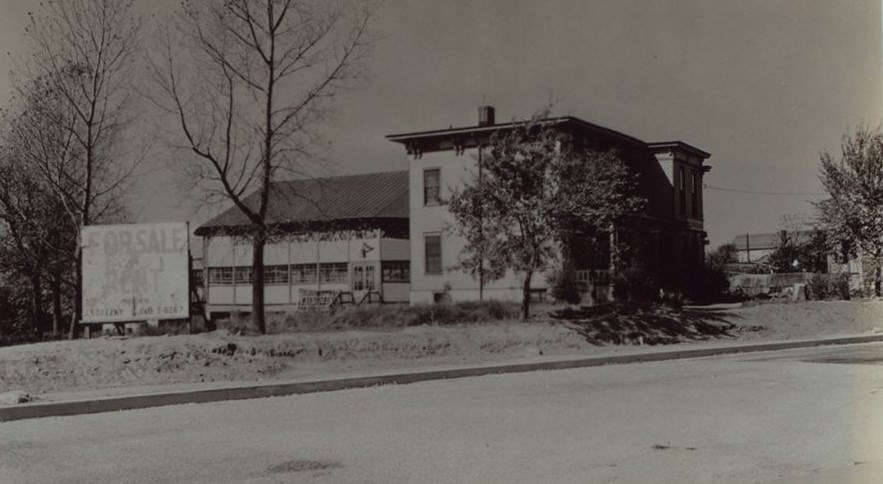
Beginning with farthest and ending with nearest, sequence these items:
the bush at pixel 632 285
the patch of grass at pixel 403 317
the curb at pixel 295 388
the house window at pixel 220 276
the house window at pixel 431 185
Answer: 1. the house window at pixel 220 276
2. the house window at pixel 431 185
3. the bush at pixel 632 285
4. the patch of grass at pixel 403 317
5. the curb at pixel 295 388

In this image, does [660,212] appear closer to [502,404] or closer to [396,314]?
[396,314]

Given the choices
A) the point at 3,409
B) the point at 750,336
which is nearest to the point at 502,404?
the point at 3,409

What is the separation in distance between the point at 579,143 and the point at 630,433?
2453cm

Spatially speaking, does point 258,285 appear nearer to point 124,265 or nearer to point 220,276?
point 124,265

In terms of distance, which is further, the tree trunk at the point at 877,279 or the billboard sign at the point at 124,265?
the tree trunk at the point at 877,279

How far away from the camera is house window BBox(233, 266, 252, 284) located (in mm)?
45406

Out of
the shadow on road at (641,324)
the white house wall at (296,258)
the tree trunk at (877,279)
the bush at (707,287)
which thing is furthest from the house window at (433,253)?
the tree trunk at (877,279)

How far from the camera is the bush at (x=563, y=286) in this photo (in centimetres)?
3131

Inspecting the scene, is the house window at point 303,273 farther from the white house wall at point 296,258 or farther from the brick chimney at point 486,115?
the brick chimney at point 486,115

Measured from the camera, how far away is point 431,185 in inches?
1416

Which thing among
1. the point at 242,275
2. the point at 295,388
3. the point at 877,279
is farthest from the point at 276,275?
the point at 295,388

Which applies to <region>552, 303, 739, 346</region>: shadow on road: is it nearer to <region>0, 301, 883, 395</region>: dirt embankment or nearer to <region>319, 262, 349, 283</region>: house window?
<region>0, 301, 883, 395</region>: dirt embankment

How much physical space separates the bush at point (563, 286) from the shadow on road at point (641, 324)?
10.8 ft

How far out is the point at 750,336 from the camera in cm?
2703
